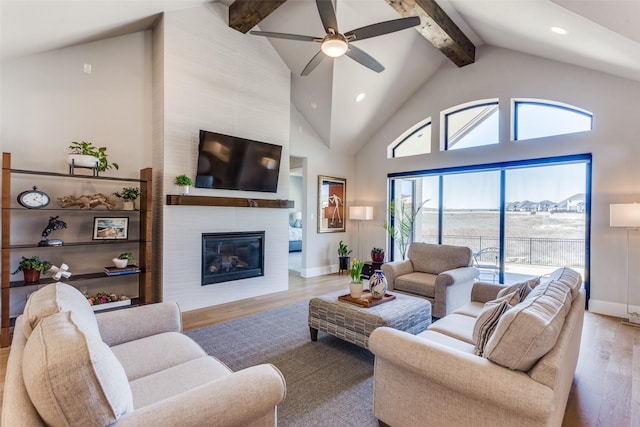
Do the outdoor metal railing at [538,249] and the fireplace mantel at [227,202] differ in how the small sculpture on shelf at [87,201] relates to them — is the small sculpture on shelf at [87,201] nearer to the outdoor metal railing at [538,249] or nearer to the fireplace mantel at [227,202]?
the fireplace mantel at [227,202]

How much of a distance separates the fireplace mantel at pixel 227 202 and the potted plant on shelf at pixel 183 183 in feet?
0.34

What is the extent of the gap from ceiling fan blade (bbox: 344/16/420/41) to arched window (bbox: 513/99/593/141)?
307cm

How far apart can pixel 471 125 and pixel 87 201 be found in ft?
19.3

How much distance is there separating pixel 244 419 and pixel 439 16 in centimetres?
492

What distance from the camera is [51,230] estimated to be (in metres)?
3.36

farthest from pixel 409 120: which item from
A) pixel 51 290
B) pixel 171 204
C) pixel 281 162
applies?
pixel 51 290

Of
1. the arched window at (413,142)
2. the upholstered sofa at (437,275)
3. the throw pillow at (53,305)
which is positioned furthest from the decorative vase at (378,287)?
the arched window at (413,142)

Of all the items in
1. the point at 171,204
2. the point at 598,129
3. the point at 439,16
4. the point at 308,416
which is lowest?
the point at 308,416

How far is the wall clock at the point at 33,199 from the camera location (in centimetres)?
309

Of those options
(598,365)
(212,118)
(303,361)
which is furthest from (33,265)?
(598,365)

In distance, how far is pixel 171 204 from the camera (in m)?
3.97

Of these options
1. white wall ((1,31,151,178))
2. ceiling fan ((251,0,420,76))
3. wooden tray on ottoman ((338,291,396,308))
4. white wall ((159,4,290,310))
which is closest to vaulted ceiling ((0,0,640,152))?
white wall ((1,31,151,178))

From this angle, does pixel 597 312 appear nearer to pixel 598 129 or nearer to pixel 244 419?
pixel 598 129

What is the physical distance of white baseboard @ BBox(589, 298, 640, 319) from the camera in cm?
400
